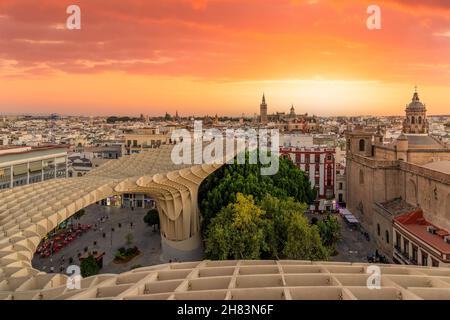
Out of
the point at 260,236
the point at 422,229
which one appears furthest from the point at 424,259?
the point at 260,236

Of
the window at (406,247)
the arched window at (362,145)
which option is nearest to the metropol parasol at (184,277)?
the window at (406,247)

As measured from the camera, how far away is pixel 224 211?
2550cm

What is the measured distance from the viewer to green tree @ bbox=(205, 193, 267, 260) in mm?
22594

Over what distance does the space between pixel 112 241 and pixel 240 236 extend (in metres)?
18.5

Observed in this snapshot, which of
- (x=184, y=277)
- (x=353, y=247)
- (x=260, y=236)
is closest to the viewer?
(x=184, y=277)

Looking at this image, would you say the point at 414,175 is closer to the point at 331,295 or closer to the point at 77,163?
the point at 331,295

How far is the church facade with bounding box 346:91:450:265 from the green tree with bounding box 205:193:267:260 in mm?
11664

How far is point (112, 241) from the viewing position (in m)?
36.8

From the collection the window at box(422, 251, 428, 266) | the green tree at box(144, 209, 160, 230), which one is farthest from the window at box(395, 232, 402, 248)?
the green tree at box(144, 209, 160, 230)

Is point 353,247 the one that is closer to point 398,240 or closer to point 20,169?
point 398,240

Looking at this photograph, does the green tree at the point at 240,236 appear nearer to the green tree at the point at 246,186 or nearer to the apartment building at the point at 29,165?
the green tree at the point at 246,186

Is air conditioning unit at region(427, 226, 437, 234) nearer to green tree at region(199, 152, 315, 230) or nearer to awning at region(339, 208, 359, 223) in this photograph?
green tree at region(199, 152, 315, 230)

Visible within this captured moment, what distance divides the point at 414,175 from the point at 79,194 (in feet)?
88.0

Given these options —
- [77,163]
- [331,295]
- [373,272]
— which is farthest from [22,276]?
[77,163]
